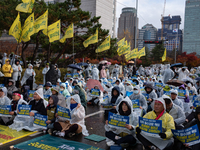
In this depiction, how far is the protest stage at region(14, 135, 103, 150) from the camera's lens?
16.7 ft

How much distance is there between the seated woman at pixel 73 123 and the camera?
5.91 m

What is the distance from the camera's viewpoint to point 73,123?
6.19 metres

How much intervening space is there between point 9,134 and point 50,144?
149 centimetres

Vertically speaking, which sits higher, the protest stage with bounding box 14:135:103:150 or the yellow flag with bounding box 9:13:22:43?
the yellow flag with bounding box 9:13:22:43

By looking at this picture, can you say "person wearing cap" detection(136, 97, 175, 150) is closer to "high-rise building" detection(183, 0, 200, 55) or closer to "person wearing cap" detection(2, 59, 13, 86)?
"person wearing cap" detection(2, 59, 13, 86)

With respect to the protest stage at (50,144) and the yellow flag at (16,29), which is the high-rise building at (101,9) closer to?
the yellow flag at (16,29)

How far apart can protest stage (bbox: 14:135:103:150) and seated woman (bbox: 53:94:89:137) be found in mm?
324

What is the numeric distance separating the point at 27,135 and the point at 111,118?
8.45ft

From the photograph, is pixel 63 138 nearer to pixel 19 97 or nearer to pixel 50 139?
pixel 50 139

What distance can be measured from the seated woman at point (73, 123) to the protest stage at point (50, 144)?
1.06 ft

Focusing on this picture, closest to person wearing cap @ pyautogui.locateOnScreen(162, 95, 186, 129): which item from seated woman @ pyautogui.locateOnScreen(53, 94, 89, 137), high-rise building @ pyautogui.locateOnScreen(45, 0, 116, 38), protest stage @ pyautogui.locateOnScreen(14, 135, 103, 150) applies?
protest stage @ pyautogui.locateOnScreen(14, 135, 103, 150)

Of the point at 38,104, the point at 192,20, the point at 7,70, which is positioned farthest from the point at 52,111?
the point at 192,20

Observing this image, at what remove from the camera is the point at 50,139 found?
18.4 feet

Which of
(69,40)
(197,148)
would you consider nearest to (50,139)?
(197,148)
